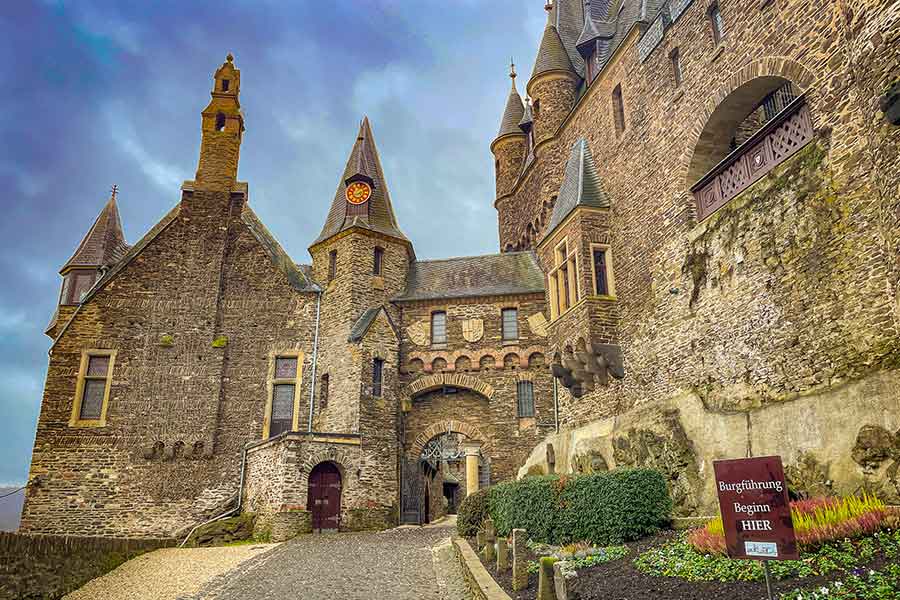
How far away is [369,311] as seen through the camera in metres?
24.2

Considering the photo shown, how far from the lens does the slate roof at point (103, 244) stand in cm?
2773

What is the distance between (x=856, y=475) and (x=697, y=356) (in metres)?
5.20

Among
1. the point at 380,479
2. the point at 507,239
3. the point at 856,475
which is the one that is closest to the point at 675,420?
the point at 856,475

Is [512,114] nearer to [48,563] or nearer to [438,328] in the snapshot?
[438,328]

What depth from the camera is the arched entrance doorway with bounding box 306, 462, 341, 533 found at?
67.5 ft

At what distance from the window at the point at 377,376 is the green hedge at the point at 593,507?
1024 centimetres

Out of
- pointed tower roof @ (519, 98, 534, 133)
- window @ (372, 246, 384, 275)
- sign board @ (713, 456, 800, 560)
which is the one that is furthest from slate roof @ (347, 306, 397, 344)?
sign board @ (713, 456, 800, 560)

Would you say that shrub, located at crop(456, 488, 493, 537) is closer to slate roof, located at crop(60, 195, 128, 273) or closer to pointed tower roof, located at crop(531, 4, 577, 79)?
pointed tower roof, located at crop(531, 4, 577, 79)

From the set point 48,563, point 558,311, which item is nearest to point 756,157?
point 558,311

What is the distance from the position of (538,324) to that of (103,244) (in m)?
18.9

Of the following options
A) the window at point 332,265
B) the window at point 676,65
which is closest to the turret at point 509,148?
the window at point 332,265

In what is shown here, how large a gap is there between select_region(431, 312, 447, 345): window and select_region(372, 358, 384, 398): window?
7.56 feet

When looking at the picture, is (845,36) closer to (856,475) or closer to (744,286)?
(744,286)

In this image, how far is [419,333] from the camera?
24703 millimetres
